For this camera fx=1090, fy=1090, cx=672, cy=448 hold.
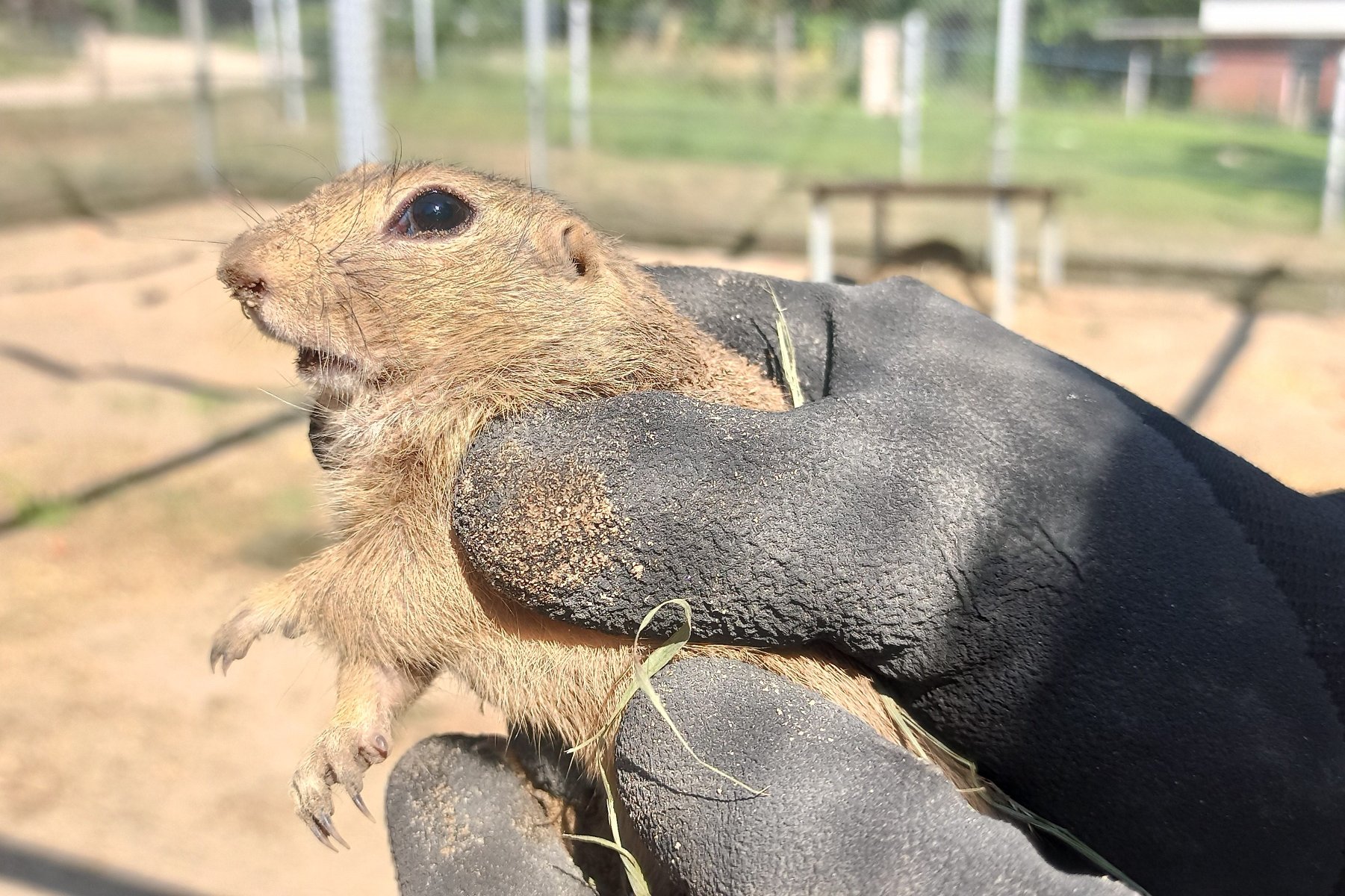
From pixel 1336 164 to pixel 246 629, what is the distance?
53.8 ft

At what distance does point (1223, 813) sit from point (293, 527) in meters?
6.28

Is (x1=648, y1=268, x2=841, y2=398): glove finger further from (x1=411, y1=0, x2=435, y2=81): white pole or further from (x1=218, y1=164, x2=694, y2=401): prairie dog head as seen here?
(x1=411, y1=0, x2=435, y2=81): white pole

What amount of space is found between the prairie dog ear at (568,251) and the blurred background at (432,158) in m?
0.69

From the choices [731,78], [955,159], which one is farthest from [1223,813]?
[731,78]

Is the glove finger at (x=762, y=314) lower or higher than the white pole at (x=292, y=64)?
lower

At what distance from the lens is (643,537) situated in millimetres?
1948

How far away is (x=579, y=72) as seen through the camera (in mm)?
19078

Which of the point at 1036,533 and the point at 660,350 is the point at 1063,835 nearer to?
the point at 1036,533

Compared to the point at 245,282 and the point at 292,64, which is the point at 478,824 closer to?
the point at 245,282

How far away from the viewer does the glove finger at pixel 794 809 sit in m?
1.66

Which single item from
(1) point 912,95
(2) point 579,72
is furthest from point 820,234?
(2) point 579,72

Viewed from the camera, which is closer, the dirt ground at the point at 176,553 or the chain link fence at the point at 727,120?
the dirt ground at the point at 176,553

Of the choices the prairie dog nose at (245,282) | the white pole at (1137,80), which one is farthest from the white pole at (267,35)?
the prairie dog nose at (245,282)

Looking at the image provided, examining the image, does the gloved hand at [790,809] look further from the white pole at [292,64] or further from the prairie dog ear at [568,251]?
the white pole at [292,64]
